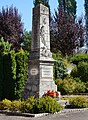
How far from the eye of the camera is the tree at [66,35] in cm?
3525

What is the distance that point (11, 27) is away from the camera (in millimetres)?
37000

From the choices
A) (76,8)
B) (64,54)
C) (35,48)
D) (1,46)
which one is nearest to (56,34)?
(64,54)

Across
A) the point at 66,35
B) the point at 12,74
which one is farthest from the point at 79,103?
the point at 66,35

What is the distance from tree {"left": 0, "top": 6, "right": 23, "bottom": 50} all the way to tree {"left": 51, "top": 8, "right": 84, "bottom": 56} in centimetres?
418

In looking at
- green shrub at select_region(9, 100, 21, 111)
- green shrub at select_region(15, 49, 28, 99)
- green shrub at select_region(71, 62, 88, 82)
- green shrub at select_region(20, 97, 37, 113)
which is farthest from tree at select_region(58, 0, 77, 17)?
green shrub at select_region(20, 97, 37, 113)

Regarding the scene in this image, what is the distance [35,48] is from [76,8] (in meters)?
38.7

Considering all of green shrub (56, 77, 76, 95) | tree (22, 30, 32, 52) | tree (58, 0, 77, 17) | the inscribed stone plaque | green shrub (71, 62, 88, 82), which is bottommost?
green shrub (56, 77, 76, 95)

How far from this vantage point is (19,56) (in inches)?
709

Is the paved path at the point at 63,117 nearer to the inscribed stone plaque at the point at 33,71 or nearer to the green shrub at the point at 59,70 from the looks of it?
the inscribed stone plaque at the point at 33,71

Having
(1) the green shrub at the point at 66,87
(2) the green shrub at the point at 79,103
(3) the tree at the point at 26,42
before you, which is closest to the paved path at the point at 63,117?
(2) the green shrub at the point at 79,103

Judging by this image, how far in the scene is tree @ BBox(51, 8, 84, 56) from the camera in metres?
35.2

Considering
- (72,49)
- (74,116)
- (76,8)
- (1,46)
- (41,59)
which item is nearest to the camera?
(74,116)

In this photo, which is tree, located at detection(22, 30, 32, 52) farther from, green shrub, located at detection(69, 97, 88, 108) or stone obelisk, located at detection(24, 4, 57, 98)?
green shrub, located at detection(69, 97, 88, 108)

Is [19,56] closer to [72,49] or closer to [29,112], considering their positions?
[29,112]
